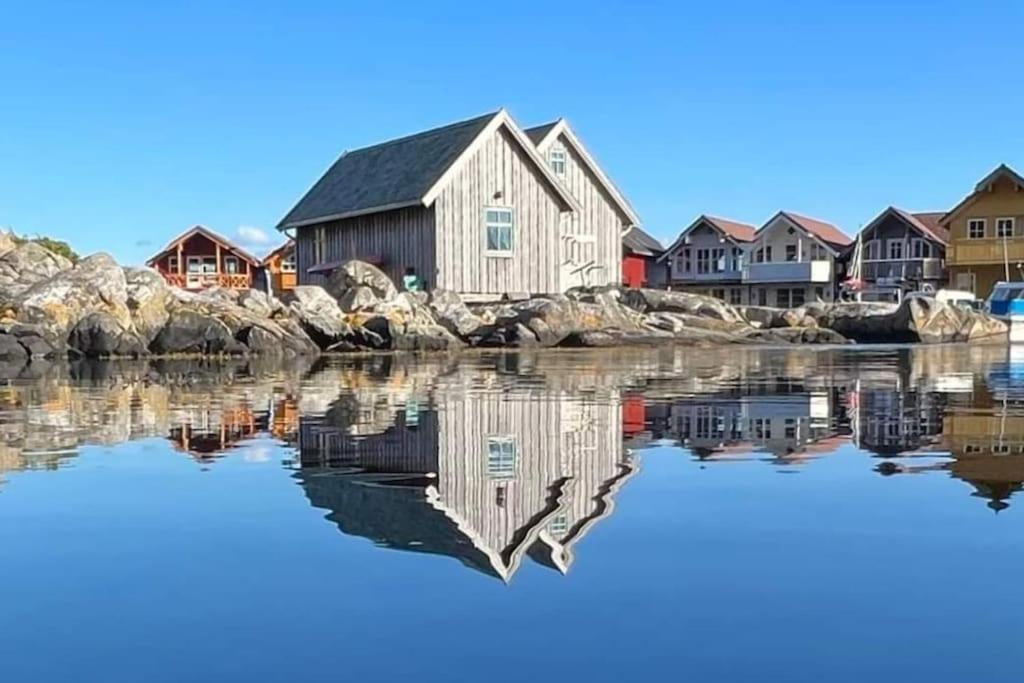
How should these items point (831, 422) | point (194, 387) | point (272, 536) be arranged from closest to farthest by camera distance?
1. point (272, 536)
2. point (831, 422)
3. point (194, 387)

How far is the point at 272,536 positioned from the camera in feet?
16.0

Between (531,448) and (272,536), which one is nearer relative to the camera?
(272,536)

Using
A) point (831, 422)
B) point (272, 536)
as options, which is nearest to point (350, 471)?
point (272, 536)

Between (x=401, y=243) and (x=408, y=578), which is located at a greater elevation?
(x=401, y=243)

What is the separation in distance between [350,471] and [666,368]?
13713 millimetres

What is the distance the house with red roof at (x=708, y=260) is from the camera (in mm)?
65000

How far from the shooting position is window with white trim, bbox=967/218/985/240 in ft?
182

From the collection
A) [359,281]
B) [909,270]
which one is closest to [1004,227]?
[909,270]

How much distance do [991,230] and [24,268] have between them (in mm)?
44246

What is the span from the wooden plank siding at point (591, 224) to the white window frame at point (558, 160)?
6 cm

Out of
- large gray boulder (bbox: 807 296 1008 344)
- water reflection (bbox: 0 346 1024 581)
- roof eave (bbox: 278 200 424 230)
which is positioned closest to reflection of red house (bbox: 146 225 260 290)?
roof eave (bbox: 278 200 424 230)

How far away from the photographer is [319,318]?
2808 centimetres

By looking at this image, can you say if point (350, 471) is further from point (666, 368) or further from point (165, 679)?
point (666, 368)

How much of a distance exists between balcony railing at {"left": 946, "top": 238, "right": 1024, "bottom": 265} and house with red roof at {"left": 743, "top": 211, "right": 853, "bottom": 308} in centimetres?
761
